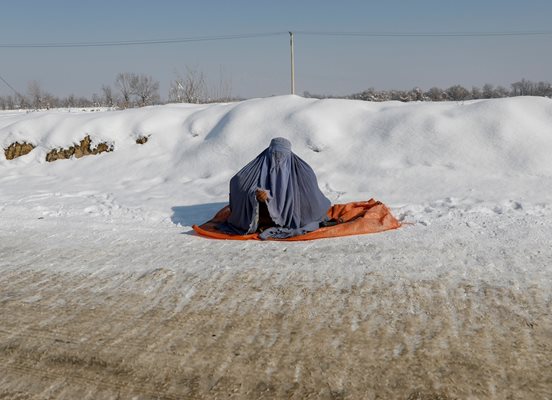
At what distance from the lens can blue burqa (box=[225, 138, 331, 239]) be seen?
17.3 ft

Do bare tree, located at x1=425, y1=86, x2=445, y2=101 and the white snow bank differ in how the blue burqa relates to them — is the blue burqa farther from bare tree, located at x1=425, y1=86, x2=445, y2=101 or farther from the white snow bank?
bare tree, located at x1=425, y1=86, x2=445, y2=101

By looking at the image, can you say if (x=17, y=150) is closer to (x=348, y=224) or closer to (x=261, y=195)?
(x=261, y=195)

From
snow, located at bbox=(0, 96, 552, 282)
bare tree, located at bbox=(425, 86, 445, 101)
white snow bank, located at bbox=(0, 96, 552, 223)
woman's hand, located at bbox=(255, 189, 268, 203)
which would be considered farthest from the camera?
A: bare tree, located at bbox=(425, 86, 445, 101)

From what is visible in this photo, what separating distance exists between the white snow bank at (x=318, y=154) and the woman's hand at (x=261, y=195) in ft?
5.07

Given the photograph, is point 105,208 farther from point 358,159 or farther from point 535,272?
point 535,272

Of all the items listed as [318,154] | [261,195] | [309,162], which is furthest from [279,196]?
[318,154]

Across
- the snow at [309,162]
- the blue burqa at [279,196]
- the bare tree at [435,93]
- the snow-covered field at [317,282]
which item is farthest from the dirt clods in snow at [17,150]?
the bare tree at [435,93]

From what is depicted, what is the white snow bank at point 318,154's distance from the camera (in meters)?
6.74

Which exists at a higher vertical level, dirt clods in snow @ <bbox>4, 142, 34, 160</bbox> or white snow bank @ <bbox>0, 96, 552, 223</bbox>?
white snow bank @ <bbox>0, 96, 552, 223</bbox>

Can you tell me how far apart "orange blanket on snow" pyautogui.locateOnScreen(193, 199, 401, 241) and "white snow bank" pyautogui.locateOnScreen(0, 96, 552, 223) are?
17.3 inches

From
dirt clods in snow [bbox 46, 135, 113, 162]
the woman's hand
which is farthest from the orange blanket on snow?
dirt clods in snow [bbox 46, 135, 113, 162]

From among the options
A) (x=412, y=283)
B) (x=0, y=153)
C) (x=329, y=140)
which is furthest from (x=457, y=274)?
(x=0, y=153)

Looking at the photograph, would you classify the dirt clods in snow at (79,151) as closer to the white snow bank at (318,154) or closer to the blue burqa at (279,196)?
the white snow bank at (318,154)

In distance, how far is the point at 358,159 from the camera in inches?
318
